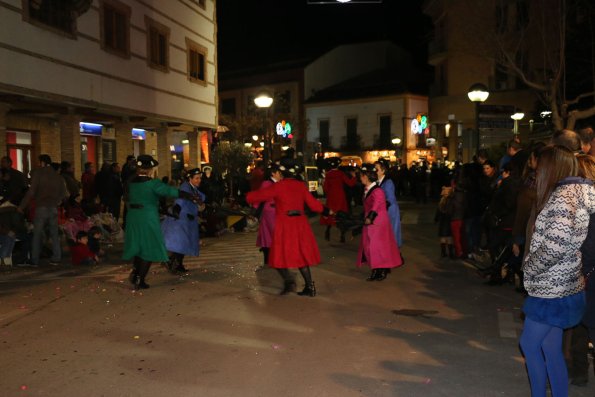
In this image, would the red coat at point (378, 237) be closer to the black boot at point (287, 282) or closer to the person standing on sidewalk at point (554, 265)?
the black boot at point (287, 282)

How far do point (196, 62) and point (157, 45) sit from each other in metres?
3.22

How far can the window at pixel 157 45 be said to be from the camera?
1889cm

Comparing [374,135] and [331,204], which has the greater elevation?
[374,135]

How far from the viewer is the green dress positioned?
8883 millimetres

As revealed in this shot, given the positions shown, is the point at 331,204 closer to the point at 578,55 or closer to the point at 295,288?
the point at 295,288

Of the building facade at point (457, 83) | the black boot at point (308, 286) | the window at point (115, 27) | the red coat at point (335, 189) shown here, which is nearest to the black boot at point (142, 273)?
the black boot at point (308, 286)

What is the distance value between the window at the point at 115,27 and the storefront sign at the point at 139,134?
220 inches

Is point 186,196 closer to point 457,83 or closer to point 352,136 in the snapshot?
point 457,83

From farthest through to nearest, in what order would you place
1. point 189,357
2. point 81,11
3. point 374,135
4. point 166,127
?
point 374,135 → point 166,127 → point 81,11 → point 189,357

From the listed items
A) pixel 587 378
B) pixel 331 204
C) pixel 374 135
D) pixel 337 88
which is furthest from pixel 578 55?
pixel 337 88

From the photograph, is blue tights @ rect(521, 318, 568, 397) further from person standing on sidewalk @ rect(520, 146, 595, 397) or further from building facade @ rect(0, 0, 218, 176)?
building facade @ rect(0, 0, 218, 176)

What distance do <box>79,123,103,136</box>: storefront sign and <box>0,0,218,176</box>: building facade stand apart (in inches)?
1.7

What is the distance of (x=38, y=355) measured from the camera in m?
5.99

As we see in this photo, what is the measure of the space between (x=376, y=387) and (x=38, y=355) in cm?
320
